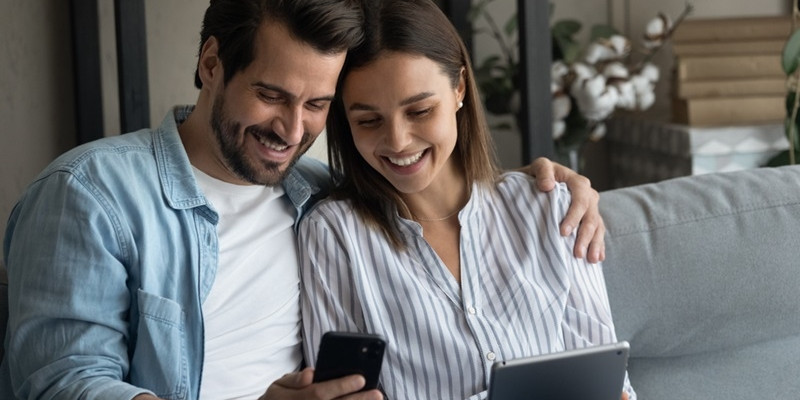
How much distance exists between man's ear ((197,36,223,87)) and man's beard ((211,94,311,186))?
1.8 inches

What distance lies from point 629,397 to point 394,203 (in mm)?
476

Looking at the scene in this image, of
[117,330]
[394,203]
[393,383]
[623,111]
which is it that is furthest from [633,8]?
[117,330]

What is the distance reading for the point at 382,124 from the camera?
1.62 meters

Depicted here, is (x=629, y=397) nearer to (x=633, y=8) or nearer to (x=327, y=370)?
(x=327, y=370)

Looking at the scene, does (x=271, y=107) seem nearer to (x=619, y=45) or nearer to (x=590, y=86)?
(x=590, y=86)

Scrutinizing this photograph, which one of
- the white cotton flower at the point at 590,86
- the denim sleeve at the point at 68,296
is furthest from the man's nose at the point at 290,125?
the white cotton flower at the point at 590,86

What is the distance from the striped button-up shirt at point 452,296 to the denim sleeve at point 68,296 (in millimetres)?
325

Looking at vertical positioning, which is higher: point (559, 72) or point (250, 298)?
point (559, 72)

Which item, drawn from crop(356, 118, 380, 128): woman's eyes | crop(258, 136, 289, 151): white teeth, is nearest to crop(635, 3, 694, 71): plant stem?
crop(356, 118, 380, 128): woman's eyes

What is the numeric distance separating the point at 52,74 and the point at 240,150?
127cm

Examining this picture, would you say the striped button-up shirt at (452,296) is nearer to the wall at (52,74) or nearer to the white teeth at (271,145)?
the white teeth at (271,145)

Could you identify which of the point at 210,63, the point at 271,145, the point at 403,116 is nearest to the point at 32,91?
the point at 210,63

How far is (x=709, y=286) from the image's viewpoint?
1757mm

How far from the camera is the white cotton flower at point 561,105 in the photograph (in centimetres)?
281
